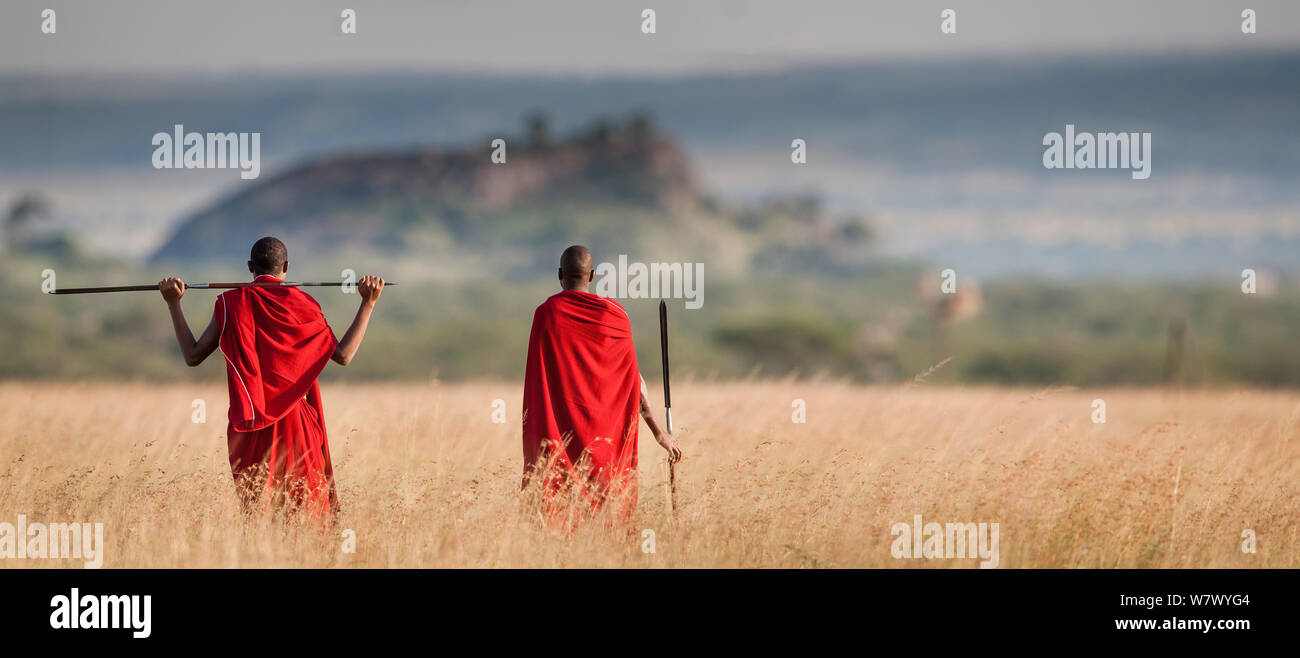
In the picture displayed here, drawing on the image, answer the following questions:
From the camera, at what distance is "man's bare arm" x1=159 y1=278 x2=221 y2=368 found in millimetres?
7867

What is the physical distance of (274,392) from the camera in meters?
8.02

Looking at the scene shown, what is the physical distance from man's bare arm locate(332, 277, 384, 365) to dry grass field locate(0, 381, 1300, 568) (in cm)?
98

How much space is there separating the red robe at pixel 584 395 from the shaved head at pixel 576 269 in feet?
0.21

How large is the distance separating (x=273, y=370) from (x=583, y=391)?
1.90 meters

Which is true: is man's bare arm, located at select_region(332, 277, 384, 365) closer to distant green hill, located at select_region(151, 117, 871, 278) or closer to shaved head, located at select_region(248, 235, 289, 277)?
shaved head, located at select_region(248, 235, 289, 277)

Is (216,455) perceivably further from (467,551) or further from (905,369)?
(905,369)

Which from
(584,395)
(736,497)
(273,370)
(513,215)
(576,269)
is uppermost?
(513,215)

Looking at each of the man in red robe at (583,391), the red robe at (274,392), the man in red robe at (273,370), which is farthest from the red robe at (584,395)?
the red robe at (274,392)

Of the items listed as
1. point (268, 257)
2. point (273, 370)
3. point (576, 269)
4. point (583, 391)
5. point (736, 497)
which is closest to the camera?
point (273, 370)

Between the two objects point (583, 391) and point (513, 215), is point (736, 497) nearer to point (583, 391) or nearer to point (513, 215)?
point (583, 391)

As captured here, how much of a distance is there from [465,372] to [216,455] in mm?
75972

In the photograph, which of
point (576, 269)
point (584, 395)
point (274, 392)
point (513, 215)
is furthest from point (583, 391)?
point (513, 215)

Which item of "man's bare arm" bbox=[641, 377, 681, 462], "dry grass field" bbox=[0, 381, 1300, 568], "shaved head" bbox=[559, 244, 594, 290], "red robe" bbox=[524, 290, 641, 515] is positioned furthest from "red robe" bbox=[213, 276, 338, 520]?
"man's bare arm" bbox=[641, 377, 681, 462]

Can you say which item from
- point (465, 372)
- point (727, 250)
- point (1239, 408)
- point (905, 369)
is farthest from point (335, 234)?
point (1239, 408)
